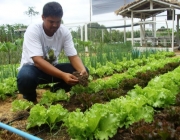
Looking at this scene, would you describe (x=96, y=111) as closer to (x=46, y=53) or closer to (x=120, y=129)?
(x=120, y=129)

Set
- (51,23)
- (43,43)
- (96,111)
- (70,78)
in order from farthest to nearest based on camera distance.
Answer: (43,43), (51,23), (70,78), (96,111)

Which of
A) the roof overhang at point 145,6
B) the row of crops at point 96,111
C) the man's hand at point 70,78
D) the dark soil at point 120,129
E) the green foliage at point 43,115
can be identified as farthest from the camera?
the roof overhang at point 145,6

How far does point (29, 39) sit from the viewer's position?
120 inches

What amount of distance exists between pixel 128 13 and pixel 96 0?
634cm

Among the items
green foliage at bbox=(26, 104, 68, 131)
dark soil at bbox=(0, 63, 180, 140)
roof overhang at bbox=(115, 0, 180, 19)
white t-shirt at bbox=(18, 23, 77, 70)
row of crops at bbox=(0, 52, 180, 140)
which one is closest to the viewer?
dark soil at bbox=(0, 63, 180, 140)

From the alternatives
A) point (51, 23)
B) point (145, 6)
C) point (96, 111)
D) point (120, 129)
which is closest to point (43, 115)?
point (96, 111)

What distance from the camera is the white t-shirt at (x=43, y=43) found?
300 cm

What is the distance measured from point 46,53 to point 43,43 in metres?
0.15

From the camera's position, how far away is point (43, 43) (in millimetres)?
3262

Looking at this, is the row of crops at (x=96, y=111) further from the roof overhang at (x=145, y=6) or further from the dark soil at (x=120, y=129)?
the roof overhang at (x=145, y=6)

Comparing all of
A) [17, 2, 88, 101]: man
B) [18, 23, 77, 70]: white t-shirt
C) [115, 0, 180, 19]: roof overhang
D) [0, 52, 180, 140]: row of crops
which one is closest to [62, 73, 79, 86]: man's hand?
[17, 2, 88, 101]: man

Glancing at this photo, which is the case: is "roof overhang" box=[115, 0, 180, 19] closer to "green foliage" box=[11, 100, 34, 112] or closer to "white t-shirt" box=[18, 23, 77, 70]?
"white t-shirt" box=[18, 23, 77, 70]

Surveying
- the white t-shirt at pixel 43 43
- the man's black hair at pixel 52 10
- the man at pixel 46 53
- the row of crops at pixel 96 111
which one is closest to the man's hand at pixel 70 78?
the man at pixel 46 53

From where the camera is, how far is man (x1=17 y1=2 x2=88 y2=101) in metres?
2.86
